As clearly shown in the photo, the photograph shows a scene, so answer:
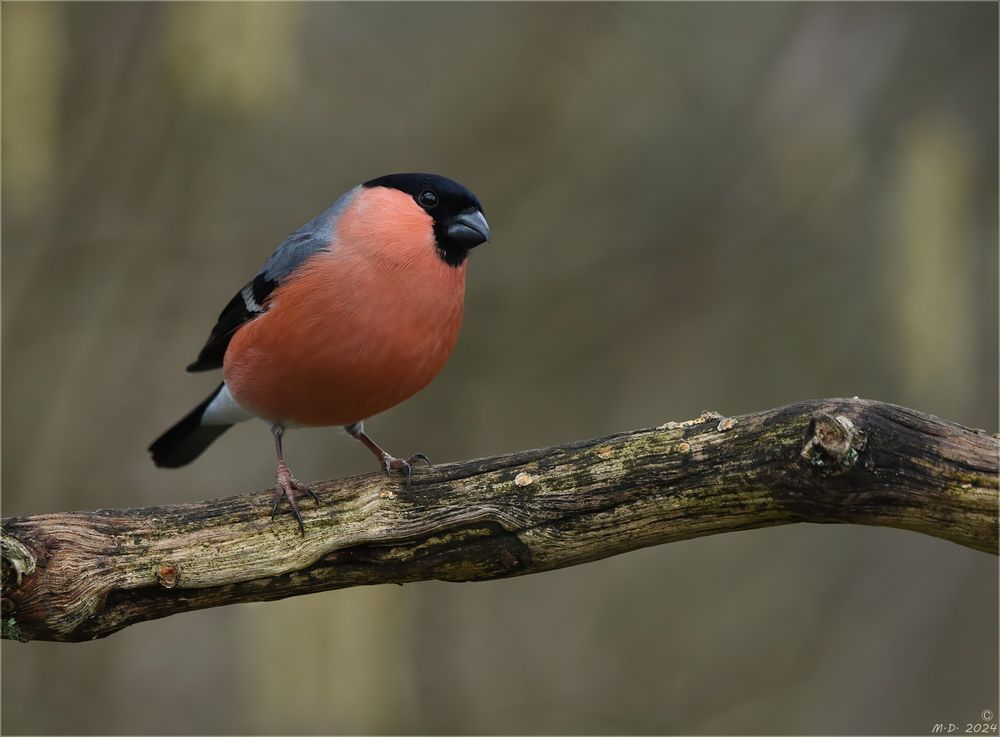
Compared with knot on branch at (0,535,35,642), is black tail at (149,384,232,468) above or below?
above

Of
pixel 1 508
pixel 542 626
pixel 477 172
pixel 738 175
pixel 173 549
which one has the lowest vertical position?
pixel 542 626

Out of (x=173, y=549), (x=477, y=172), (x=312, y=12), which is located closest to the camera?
(x=173, y=549)

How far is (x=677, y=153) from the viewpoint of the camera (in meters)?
6.73

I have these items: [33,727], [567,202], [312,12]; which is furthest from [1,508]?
[567,202]

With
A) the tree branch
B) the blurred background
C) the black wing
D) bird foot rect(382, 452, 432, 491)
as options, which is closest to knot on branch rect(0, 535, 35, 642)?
the tree branch

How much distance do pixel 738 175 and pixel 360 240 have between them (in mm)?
3377

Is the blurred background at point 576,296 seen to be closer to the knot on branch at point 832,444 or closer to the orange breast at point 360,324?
the orange breast at point 360,324

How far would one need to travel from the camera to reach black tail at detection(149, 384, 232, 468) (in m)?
4.87

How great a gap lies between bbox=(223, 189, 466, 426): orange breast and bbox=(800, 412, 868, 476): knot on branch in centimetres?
156

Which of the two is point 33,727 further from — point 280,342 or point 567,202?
point 567,202

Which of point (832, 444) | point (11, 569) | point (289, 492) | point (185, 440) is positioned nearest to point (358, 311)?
point (289, 492)

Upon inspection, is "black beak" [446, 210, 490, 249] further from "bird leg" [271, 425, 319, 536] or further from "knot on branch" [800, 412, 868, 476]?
"knot on branch" [800, 412, 868, 476]

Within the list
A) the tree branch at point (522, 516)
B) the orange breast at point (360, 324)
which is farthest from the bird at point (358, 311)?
the tree branch at point (522, 516)

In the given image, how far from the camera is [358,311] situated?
Result: 3.77m
